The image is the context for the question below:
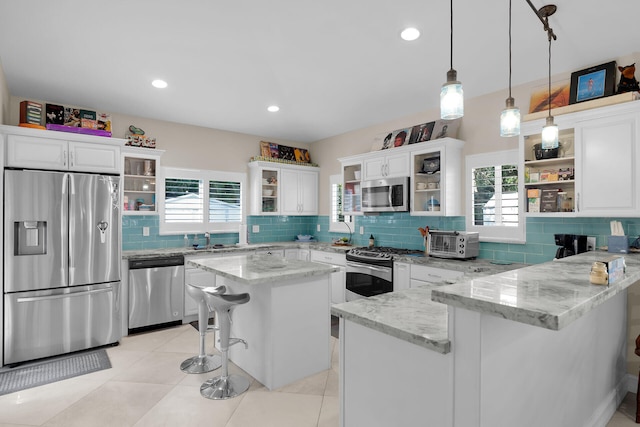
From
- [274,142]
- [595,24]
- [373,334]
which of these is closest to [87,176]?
[274,142]

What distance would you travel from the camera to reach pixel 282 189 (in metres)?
5.80

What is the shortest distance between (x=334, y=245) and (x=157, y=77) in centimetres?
320

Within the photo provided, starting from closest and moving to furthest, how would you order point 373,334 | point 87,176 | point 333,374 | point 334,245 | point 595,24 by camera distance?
point 373,334 → point 595,24 → point 333,374 → point 87,176 → point 334,245

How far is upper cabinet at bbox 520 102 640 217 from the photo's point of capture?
267cm

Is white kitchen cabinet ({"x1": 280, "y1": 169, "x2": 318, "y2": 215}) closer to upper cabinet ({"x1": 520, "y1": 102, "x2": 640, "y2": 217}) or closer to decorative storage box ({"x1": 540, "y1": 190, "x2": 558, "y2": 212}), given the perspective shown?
upper cabinet ({"x1": 520, "y1": 102, "x2": 640, "y2": 217})

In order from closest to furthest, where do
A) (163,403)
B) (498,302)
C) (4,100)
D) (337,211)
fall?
(498,302) < (163,403) < (4,100) < (337,211)

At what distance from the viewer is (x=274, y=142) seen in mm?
6066

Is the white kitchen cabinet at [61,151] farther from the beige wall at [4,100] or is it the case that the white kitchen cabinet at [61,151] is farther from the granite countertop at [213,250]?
the granite countertop at [213,250]

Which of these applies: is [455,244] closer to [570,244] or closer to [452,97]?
[570,244]

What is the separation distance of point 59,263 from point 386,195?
12.1 ft

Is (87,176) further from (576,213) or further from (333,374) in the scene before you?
(576,213)

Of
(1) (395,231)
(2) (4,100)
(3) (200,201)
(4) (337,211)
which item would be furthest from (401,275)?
(2) (4,100)

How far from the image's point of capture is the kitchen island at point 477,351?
49.8 inches

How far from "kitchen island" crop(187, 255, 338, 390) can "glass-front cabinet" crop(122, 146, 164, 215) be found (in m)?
2.00
